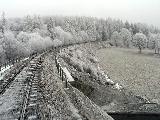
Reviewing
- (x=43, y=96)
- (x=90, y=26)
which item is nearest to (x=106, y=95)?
(x=43, y=96)

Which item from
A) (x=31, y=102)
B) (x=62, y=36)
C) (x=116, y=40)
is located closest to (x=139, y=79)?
(x=31, y=102)

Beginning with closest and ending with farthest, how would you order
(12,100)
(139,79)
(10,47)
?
1. (12,100)
2. (139,79)
3. (10,47)

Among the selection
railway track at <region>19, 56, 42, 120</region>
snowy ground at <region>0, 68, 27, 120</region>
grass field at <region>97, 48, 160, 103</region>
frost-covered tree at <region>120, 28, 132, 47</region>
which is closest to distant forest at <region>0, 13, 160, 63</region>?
frost-covered tree at <region>120, 28, 132, 47</region>

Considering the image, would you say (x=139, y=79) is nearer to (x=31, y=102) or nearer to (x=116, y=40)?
(x=31, y=102)

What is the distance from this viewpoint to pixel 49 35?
118125 millimetres

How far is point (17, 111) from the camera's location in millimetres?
17703

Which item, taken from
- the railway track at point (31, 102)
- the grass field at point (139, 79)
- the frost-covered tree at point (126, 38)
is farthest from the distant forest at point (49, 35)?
the railway track at point (31, 102)

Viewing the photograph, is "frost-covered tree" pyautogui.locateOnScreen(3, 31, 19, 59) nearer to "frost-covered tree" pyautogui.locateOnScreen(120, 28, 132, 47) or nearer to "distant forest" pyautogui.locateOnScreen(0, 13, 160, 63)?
"distant forest" pyautogui.locateOnScreen(0, 13, 160, 63)

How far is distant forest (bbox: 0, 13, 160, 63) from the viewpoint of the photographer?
2953 inches

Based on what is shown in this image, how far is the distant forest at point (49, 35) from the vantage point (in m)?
75.0

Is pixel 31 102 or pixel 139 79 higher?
pixel 31 102

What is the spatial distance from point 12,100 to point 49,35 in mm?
98677

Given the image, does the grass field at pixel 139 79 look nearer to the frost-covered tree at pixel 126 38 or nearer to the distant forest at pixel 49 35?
the distant forest at pixel 49 35

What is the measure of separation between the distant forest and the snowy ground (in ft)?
137
